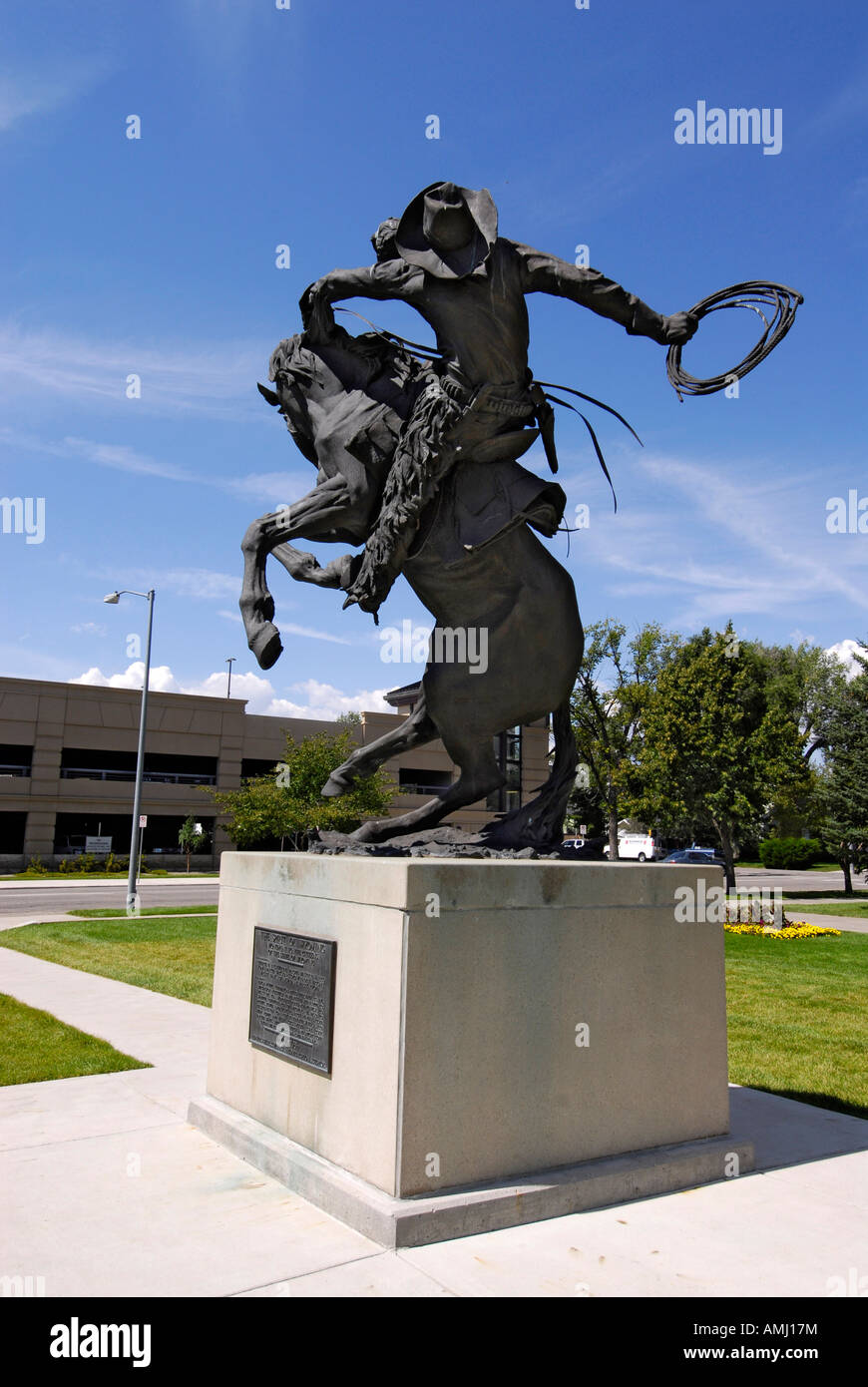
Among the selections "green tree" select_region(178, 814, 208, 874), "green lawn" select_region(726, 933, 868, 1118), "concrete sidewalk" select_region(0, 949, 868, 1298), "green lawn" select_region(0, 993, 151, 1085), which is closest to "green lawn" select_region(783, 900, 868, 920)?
"green lawn" select_region(726, 933, 868, 1118)

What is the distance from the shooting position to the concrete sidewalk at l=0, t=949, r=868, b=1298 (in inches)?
137

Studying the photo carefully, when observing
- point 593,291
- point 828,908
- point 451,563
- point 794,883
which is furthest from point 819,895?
point 593,291

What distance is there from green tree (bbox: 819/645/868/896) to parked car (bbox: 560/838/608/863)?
24240 mm

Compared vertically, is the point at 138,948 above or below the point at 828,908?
below

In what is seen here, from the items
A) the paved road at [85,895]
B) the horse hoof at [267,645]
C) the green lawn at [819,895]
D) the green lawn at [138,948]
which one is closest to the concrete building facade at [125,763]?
the paved road at [85,895]

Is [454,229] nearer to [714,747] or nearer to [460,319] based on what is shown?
[460,319]

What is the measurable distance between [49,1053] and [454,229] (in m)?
6.81

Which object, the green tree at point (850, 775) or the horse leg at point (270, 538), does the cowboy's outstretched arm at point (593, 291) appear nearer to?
the horse leg at point (270, 538)

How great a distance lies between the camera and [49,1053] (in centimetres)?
755

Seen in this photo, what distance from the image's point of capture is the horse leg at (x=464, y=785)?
606 cm

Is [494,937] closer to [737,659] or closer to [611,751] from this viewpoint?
[737,659]

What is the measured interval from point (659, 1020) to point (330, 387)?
4320 mm

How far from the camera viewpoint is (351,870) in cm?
455

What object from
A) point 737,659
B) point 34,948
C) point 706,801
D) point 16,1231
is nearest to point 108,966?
point 34,948
